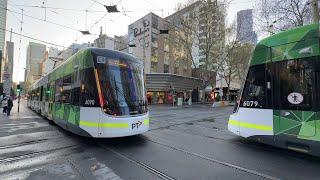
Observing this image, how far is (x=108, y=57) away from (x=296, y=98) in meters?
5.64

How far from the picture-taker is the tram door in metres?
6.76

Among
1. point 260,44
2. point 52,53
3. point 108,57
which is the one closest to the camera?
point 260,44

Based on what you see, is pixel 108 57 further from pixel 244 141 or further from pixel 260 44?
pixel 244 141

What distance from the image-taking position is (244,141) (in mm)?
9430

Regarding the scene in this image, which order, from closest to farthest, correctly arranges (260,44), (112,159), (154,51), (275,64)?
(112,159) < (275,64) < (260,44) < (154,51)

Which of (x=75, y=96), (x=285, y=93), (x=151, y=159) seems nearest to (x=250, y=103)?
(x=285, y=93)

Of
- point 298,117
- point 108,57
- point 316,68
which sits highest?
point 108,57

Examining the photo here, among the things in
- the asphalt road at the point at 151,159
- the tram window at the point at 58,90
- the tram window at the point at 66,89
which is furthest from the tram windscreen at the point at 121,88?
the tram window at the point at 58,90

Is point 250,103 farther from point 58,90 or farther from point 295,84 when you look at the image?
point 58,90

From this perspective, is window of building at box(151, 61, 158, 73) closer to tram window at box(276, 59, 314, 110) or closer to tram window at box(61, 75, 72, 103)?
tram window at box(61, 75, 72, 103)

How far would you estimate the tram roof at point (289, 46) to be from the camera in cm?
684

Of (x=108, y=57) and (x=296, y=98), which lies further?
(x=108, y=57)

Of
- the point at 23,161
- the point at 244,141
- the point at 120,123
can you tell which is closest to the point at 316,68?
the point at 244,141

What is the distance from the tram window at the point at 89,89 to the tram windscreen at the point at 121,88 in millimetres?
262
